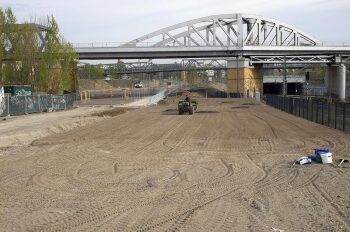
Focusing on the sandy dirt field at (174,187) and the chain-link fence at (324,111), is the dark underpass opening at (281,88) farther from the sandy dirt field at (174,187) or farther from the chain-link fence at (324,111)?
the sandy dirt field at (174,187)

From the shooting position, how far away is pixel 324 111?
3262cm

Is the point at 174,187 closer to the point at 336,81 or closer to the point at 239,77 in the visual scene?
the point at 239,77

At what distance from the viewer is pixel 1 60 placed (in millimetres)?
55750

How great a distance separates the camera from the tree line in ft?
189

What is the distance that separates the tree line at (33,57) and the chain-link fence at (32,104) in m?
3.54

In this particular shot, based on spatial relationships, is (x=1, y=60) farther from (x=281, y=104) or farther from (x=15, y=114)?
(x=281, y=104)

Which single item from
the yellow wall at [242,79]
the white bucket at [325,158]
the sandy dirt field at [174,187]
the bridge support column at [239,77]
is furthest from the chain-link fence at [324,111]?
the yellow wall at [242,79]

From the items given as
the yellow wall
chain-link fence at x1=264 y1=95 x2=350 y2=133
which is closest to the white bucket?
chain-link fence at x1=264 y1=95 x2=350 y2=133

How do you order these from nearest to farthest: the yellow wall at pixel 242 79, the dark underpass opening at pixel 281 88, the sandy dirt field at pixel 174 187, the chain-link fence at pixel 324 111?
→ the sandy dirt field at pixel 174 187
the chain-link fence at pixel 324 111
the yellow wall at pixel 242 79
the dark underpass opening at pixel 281 88

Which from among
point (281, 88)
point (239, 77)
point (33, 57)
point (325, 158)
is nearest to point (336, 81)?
point (239, 77)

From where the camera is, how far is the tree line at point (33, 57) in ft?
189

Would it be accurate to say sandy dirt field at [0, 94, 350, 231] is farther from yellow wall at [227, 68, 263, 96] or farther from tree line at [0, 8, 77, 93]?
yellow wall at [227, 68, 263, 96]

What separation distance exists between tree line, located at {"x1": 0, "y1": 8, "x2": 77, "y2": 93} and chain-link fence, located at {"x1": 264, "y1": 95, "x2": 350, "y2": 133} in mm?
29605

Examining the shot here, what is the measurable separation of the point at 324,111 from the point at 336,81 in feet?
272
